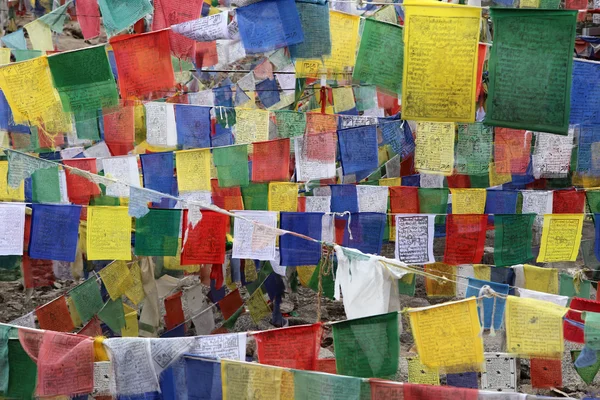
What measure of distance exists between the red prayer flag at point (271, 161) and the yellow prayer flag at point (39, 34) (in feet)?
15.1

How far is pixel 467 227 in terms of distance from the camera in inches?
347

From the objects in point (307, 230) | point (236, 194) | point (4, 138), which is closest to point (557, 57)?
point (307, 230)

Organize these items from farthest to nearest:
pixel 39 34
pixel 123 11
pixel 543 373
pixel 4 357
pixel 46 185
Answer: pixel 39 34 < pixel 46 185 < pixel 123 11 < pixel 543 373 < pixel 4 357

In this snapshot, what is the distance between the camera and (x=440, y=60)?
668 cm

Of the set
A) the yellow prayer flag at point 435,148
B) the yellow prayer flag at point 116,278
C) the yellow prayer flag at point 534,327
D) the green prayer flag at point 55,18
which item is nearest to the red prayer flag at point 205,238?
the yellow prayer flag at point 116,278

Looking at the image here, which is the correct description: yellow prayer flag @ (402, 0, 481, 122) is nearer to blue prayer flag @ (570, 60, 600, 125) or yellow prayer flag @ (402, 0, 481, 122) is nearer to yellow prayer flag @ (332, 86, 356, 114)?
blue prayer flag @ (570, 60, 600, 125)

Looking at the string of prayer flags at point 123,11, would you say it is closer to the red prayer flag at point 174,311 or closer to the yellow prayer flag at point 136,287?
the yellow prayer flag at point 136,287

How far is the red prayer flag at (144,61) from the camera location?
25.0ft

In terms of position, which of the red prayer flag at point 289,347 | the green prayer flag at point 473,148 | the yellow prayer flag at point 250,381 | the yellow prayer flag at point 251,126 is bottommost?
the yellow prayer flag at point 250,381

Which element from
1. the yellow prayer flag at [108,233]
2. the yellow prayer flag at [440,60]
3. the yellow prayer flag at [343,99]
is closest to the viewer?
the yellow prayer flag at [440,60]

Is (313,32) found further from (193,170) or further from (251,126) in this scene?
(251,126)

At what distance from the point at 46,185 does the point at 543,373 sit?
16.4 feet

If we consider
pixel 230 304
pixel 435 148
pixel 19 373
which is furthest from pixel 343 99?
pixel 19 373

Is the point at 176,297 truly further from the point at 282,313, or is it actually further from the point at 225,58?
the point at 225,58
